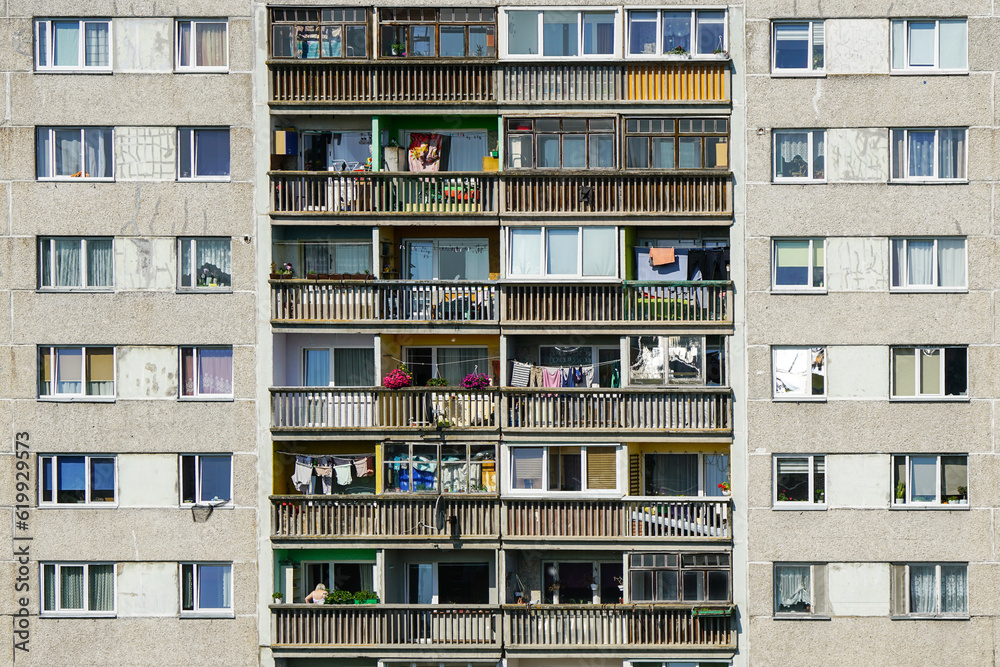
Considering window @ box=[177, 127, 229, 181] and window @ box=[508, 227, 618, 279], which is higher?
window @ box=[177, 127, 229, 181]

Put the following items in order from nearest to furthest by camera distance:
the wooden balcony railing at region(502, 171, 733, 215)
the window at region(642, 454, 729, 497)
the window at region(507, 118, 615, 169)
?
the wooden balcony railing at region(502, 171, 733, 215) → the window at region(507, 118, 615, 169) → the window at region(642, 454, 729, 497)

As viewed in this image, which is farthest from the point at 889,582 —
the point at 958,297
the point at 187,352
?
the point at 187,352

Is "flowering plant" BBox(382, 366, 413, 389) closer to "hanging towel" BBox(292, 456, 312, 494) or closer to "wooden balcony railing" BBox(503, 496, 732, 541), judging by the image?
"hanging towel" BBox(292, 456, 312, 494)

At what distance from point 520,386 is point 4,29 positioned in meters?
16.3

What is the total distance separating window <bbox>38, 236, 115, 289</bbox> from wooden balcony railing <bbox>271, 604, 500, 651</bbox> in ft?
31.9

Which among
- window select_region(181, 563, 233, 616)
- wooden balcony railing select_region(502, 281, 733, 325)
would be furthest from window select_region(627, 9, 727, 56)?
window select_region(181, 563, 233, 616)

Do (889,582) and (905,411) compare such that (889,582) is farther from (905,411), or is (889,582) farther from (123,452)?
(123,452)

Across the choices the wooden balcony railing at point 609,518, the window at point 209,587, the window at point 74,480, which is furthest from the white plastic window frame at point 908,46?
the window at point 74,480

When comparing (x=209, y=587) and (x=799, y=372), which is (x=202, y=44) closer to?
(x=209, y=587)

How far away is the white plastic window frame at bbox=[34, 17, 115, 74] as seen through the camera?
1108 inches

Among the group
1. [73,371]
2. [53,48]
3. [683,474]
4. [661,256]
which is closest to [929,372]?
[683,474]

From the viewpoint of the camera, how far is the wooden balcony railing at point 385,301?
92.2 feet

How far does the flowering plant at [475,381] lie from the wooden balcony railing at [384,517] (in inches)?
112

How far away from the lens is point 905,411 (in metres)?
27.4
